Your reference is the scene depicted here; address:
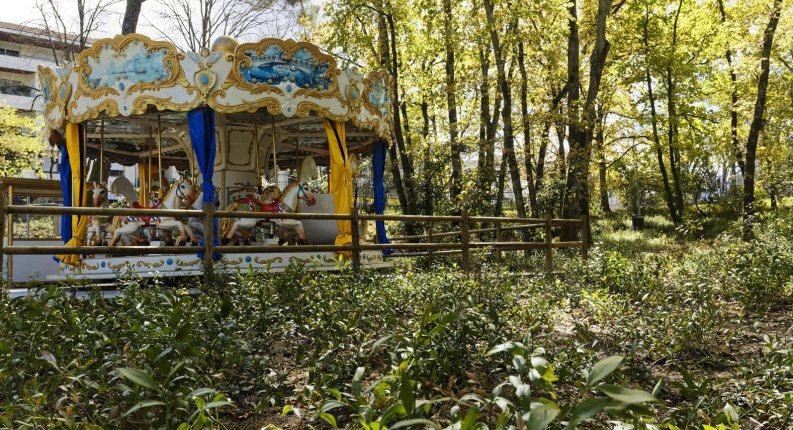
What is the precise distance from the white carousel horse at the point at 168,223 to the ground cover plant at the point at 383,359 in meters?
3.43

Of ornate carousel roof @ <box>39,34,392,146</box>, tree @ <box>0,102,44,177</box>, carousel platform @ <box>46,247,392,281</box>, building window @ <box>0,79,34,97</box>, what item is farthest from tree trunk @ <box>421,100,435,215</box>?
building window @ <box>0,79,34,97</box>

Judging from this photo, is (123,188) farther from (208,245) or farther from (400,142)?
(400,142)

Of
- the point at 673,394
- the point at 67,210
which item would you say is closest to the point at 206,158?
the point at 67,210

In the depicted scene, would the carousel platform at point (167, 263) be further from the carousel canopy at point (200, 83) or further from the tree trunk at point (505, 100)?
the tree trunk at point (505, 100)

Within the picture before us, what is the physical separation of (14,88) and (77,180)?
38620 millimetres

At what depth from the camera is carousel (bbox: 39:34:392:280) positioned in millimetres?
11195

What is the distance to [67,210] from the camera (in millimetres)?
8195

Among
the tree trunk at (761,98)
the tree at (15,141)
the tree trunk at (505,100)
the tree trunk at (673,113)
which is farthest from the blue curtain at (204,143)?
the tree at (15,141)

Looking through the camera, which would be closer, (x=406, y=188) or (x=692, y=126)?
(x=406, y=188)

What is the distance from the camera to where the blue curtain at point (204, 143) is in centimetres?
1123

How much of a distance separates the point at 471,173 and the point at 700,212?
1237 centimetres

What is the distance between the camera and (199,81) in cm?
1115

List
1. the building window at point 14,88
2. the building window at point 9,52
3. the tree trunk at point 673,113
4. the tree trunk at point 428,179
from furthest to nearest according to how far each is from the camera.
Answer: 1. the building window at point 9,52
2. the building window at point 14,88
3. the tree trunk at point 673,113
4. the tree trunk at point 428,179

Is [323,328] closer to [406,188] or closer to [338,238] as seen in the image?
[338,238]
